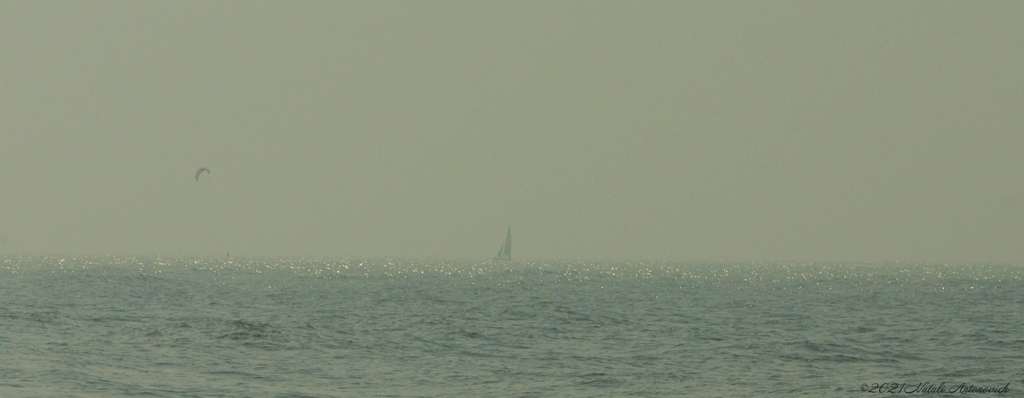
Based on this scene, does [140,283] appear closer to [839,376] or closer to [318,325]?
[318,325]

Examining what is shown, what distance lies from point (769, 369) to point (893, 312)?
3077cm

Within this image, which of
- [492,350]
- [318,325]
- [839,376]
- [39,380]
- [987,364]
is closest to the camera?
[39,380]

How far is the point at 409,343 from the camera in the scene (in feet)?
126

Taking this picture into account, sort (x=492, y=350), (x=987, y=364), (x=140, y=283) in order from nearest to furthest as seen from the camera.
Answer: (x=987, y=364)
(x=492, y=350)
(x=140, y=283)

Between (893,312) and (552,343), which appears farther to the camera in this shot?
(893,312)

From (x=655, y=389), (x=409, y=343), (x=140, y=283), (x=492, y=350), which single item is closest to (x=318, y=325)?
(x=409, y=343)

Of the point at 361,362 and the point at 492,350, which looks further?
the point at 492,350

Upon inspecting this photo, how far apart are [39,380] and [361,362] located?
9729 millimetres

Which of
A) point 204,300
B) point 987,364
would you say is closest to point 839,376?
point 987,364

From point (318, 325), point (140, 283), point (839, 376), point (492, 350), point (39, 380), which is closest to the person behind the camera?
point (39, 380)

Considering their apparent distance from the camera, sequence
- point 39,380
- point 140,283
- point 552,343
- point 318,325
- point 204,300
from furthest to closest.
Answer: point 140,283
point 204,300
point 318,325
point 552,343
point 39,380

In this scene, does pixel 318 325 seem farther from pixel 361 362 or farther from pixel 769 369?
pixel 769 369

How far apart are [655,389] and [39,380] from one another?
17.1 metres

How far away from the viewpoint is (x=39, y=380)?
88.8 ft
